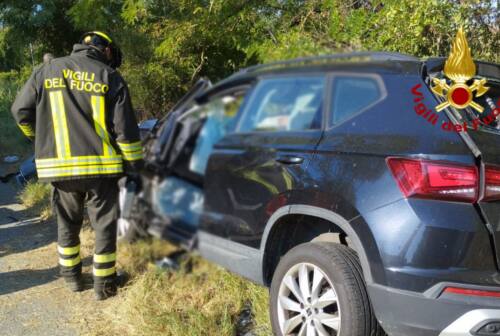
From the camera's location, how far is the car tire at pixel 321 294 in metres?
2.28

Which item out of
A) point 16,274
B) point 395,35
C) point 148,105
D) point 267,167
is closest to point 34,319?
point 16,274

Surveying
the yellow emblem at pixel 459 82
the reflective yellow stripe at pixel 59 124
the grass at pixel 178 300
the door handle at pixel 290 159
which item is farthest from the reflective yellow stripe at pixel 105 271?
the yellow emblem at pixel 459 82

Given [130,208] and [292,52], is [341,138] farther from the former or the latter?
[130,208]

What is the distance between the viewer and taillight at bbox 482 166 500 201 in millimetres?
2020

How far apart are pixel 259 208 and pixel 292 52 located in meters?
0.85

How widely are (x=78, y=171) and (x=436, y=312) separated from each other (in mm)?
2174

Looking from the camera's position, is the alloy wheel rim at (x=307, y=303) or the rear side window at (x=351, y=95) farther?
the alloy wheel rim at (x=307, y=303)

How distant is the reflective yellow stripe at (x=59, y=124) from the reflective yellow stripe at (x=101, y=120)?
0.19 metres

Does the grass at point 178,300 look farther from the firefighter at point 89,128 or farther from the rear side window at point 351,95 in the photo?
Answer: the rear side window at point 351,95

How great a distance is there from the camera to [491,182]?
202 centimetres

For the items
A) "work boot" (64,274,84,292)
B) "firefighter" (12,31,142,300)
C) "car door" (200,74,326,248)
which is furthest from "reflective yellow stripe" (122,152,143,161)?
"work boot" (64,274,84,292)

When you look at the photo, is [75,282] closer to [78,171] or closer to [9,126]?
[78,171]

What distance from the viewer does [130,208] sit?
2650mm

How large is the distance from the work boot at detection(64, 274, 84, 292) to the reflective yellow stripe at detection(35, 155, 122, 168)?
0.91m
